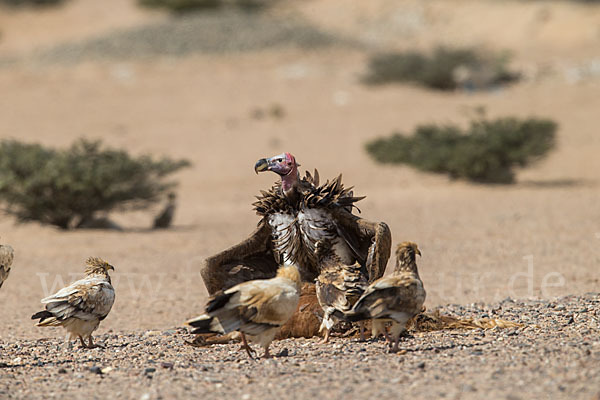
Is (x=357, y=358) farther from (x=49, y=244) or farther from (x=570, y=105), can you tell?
(x=570, y=105)

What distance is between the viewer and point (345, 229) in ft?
23.6

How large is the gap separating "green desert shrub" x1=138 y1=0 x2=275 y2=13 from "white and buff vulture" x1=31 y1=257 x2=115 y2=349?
44164 millimetres

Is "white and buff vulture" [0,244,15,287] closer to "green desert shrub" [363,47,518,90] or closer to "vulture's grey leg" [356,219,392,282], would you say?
"vulture's grey leg" [356,219,392,282]

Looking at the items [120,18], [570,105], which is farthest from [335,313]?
[120,18]

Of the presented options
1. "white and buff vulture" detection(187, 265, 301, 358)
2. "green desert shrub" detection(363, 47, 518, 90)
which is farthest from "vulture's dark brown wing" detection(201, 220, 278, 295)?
"green desert shrub" detection(363, 47, 518, 90)

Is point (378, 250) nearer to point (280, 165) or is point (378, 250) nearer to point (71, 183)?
point (280, 165)

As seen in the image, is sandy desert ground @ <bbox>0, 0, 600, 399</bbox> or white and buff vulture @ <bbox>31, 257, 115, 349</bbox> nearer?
white and buff vulture @ <bbox>31, 257, 115, 349</bbox>

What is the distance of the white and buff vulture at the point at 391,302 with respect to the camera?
19.9 ft

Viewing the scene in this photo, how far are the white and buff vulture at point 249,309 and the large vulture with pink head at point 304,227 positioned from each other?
99 centimetres

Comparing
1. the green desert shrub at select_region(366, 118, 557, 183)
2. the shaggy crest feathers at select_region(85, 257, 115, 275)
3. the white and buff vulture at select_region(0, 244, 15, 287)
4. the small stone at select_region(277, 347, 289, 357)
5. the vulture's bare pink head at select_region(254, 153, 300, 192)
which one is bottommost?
the small stone at select_region(277, 347, 289, 357)

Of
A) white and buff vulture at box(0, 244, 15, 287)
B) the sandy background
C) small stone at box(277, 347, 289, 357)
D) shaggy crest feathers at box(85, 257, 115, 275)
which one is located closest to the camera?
small stone at box(277, 347, 289, 357)

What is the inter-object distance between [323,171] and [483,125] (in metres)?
4.15

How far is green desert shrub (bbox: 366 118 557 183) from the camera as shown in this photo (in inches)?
805

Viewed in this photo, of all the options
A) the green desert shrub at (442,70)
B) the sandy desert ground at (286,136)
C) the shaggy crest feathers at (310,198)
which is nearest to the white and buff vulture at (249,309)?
the sandy desert ground at (286,136)
